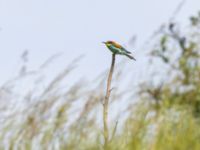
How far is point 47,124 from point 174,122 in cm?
59

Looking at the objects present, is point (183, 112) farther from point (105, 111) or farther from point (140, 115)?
Answer: point (105, 111)

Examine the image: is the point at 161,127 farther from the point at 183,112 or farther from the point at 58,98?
the point at 58,98

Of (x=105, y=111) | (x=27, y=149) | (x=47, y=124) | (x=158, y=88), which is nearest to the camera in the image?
(x=105, y=111)

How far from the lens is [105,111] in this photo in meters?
2.64

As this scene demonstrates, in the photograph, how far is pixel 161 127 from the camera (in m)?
3.07

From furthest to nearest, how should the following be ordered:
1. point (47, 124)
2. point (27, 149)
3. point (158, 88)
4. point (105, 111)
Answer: point (158, 88), point (47, 124), point (27, 149), point (105, 111)

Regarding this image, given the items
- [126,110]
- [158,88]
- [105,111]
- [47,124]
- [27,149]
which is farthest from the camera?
[158,88]

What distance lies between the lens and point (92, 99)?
3207mm

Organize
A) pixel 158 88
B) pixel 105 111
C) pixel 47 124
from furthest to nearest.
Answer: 1. pixel 158 88
2. pixel 47 124
3. pixel 105 111

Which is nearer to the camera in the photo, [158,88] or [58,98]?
[58,98]

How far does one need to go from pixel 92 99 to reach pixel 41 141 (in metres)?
0.41

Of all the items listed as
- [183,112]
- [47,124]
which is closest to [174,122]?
[183,112]

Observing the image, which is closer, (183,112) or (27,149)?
(27,149)

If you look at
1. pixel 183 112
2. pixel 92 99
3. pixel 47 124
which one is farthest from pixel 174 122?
pixel 47 124
